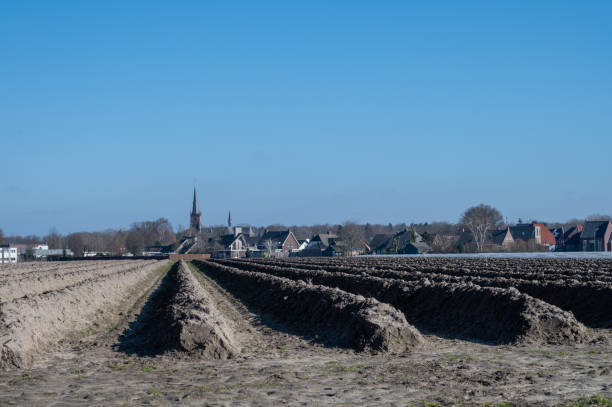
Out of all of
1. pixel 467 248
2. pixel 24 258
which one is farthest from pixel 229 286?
pixel 24 258

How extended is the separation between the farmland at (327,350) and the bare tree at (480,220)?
88.8 metres

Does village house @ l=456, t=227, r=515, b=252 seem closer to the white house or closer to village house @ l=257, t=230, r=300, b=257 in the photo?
village house @ l=257, t=230, r=300, b=257

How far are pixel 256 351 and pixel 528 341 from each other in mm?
5420

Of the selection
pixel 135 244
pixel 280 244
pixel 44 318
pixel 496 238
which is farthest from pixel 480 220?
pixel 44 318

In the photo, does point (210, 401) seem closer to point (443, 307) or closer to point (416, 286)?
point (443, 307)

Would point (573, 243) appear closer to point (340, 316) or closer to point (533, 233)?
point (533, 233)

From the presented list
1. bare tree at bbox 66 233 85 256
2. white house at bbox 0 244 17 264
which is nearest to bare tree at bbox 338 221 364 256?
white house at bbox 0 244 17 264

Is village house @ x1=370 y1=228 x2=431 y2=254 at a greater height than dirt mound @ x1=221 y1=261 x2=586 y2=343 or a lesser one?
greater

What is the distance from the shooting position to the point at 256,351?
42.7ft

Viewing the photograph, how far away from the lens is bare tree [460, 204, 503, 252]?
→ 107875 millimetres

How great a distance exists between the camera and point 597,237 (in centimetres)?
9812

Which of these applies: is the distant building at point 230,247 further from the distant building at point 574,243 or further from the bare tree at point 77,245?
the distant building at point 574,243

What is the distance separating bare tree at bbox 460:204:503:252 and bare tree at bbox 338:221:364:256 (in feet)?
61.5

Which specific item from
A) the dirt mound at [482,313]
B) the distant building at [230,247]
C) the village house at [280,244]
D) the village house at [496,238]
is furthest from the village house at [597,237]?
the dirt mound at [482,313]
